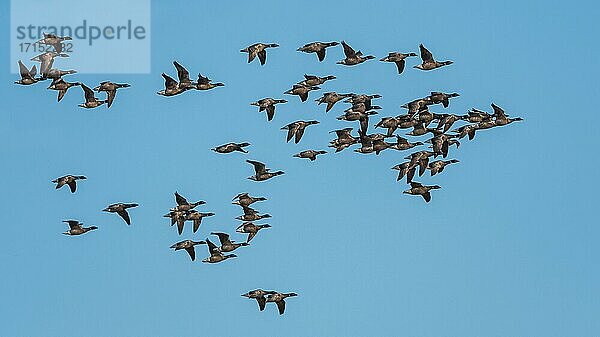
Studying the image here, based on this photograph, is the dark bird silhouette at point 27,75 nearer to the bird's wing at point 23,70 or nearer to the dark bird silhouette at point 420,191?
the bird's wing at point 23,70

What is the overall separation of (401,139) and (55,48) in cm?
2140

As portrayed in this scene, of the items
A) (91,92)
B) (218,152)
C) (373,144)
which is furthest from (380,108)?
(91,92)

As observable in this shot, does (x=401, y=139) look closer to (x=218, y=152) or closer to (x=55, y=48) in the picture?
(x=218, y=152)

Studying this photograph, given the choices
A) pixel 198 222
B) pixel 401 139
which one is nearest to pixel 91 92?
pixel 198 222

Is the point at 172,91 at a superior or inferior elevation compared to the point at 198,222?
superior

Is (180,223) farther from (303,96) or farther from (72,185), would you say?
(303,96)

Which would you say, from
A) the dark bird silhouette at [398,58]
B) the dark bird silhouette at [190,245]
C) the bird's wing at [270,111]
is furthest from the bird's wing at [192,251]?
the dark bird silhouette at [398,58]

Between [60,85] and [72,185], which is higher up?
[60,85]

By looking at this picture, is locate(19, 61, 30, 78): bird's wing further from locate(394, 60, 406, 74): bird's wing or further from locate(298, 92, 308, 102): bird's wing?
locate(394, 60, 406, 74): bird's wing

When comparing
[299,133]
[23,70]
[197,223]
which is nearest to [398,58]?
[299,133]

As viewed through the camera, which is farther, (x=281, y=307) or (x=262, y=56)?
(x=281, y=307)

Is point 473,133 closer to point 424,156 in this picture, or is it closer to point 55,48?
point 424,156

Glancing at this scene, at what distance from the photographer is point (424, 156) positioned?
11538 centimetres

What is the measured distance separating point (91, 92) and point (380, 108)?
1730 cm
